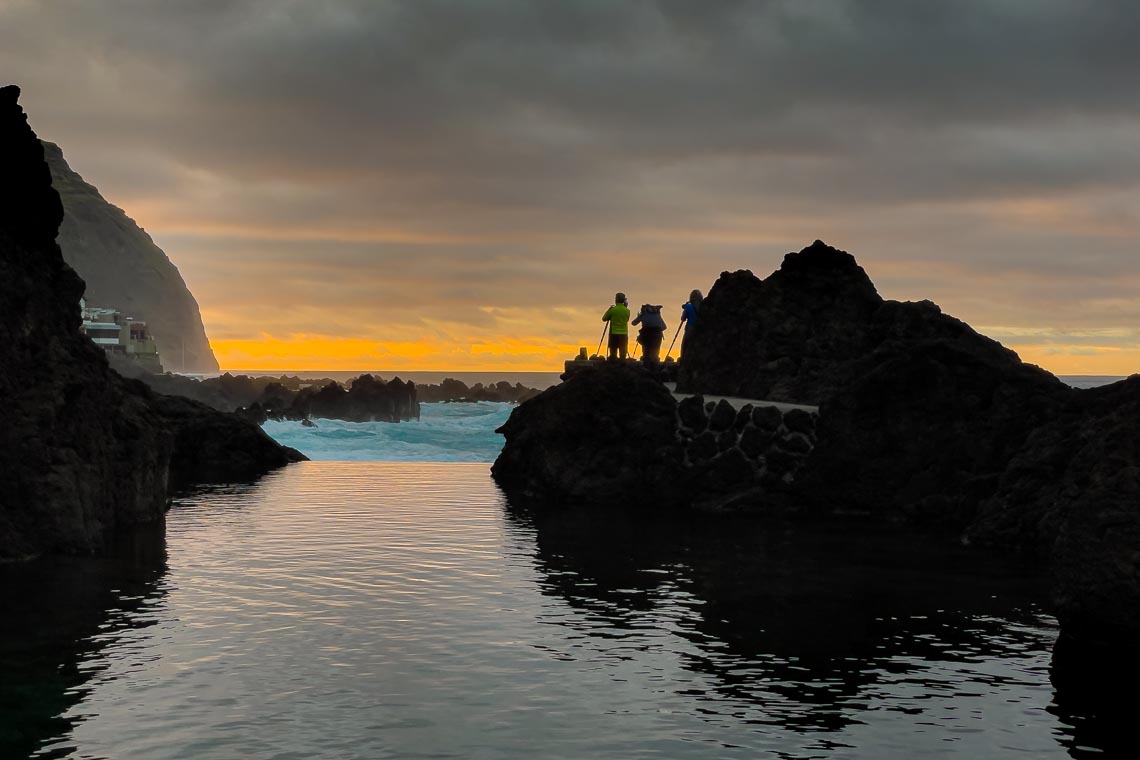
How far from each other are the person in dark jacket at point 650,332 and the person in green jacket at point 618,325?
57.6 inches

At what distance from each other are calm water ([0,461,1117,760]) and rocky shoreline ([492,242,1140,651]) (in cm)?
A: 479

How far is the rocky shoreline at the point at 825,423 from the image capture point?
26.0 metres

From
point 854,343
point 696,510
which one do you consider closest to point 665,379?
point 854,343

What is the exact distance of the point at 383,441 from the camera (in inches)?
2530

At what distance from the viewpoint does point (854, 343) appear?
37031mm

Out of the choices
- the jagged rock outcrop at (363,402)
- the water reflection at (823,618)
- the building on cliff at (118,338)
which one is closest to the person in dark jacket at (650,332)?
the water reflection at (823,618)

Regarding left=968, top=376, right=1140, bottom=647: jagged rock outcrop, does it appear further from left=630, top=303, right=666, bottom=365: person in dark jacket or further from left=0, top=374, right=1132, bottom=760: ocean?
left=630, top=303, right=666, bottom=365: person in dark jacket

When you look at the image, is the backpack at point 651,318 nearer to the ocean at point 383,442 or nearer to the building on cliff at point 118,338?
the ocean at point 383,442

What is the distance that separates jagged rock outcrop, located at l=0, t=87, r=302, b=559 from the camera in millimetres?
19625

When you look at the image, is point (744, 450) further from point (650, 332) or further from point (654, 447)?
point (650, 332)

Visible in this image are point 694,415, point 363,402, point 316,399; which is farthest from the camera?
point 363,402

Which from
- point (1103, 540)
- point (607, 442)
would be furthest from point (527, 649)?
point (607, 442)

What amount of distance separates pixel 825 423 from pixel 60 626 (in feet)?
68.9

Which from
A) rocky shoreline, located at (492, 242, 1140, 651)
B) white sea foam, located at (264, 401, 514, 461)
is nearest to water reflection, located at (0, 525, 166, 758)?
rocky shoreline, located at (492, 242, 1140, 651)
